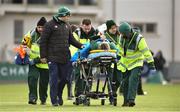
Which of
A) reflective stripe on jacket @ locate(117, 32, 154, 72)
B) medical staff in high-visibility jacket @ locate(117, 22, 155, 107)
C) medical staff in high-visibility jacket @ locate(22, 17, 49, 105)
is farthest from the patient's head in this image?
medical staff in high-visibility jacket @ locate(22, 17, 49, 105)

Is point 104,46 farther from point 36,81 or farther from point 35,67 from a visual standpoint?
point 36,81

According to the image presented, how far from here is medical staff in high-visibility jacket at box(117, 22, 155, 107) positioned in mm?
21875

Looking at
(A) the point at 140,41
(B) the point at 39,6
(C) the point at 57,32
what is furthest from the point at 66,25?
(B) the point at 39,6

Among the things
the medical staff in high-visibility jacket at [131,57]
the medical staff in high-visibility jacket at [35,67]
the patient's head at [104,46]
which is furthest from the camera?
the medical staff in high-visibility jacket at [35,67]

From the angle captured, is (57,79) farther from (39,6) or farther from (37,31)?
(39,6)

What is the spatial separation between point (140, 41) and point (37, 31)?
292 cm

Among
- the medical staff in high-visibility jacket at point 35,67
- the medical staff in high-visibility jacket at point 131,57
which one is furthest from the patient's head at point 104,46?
the medical staff in high-visibility jacket at point 35,67

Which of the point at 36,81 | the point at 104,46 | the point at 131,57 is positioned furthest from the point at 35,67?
the point at 131,57

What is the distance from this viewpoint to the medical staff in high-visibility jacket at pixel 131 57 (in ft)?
71.8

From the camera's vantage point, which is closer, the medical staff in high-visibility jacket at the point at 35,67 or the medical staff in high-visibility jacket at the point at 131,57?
the medical staff in high-visibility jacket at the point at 131,57

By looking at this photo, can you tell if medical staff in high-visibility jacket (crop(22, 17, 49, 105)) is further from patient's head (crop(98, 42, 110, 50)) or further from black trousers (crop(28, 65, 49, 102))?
patient's head (crop(98, 42, 110, 50))

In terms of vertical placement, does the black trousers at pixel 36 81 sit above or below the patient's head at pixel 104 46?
below

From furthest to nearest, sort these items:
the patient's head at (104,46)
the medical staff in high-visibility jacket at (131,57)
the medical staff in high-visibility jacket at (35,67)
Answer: the medical staff in high-visibility jacket at (35,67)
the medical staff in high-visibility jacket at (131,57)
the patient's head at (104,46)

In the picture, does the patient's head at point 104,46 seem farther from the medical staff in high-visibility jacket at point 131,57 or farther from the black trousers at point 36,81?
the black trousers at point 36,81
